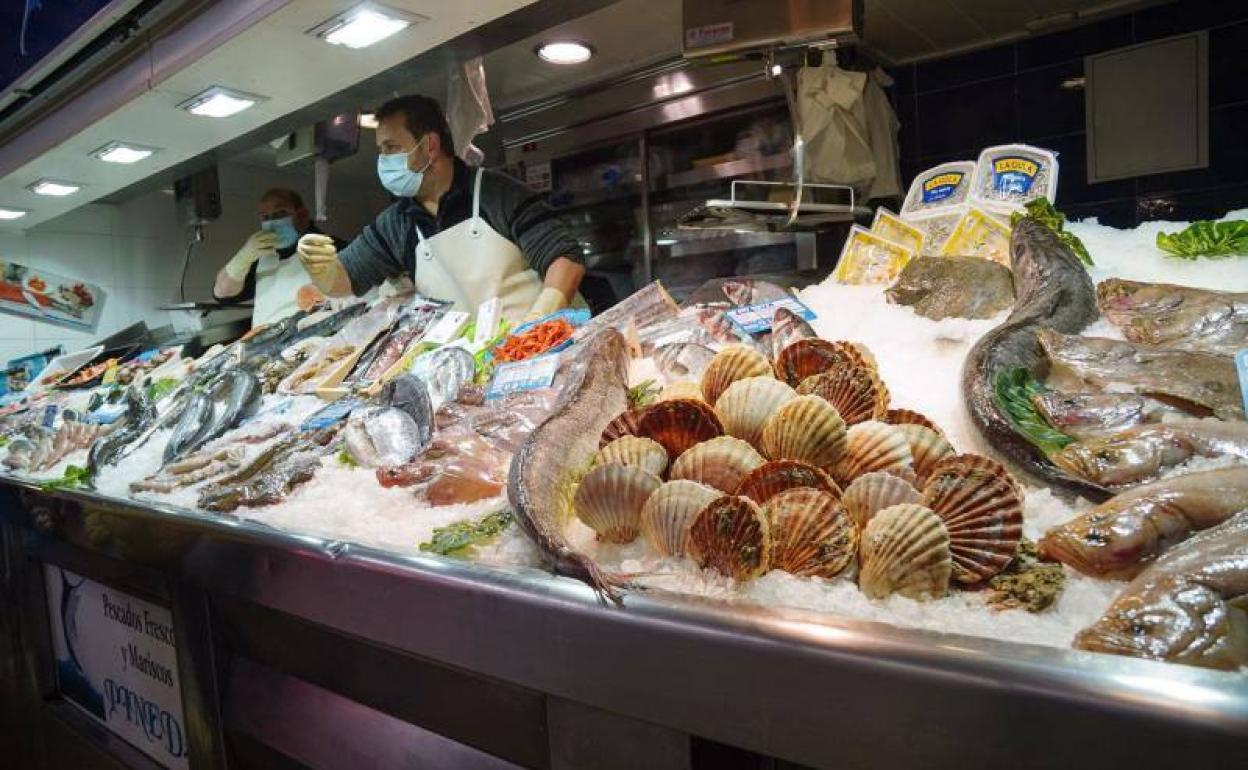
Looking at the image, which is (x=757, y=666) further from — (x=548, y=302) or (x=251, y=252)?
(x=251, y=252)

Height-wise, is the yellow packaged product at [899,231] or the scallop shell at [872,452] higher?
the yellow packaged product at [899,231]

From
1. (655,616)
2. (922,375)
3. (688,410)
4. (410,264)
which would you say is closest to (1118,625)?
(655,616)

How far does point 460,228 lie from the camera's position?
3516 millimetres

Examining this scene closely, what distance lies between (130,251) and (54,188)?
1799 millimetres

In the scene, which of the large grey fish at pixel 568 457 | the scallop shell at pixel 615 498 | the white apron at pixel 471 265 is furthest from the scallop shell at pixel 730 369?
the white apron at pixel 471 265

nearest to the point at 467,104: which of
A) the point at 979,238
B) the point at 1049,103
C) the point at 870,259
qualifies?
the point at 870,259

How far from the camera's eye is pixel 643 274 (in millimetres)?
6312

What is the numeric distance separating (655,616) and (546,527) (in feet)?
0.97

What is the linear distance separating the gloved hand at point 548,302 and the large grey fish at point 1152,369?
2014 mm

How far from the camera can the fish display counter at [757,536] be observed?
726mm

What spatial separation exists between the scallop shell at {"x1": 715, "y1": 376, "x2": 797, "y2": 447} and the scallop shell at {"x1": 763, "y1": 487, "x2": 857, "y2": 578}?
11.0 inches

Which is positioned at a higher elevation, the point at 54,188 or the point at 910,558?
the point at 54,188

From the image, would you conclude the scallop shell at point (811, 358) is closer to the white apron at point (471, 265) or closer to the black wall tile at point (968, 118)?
the white apron at point (471, 265)

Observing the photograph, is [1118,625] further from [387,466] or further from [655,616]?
[387,466]
